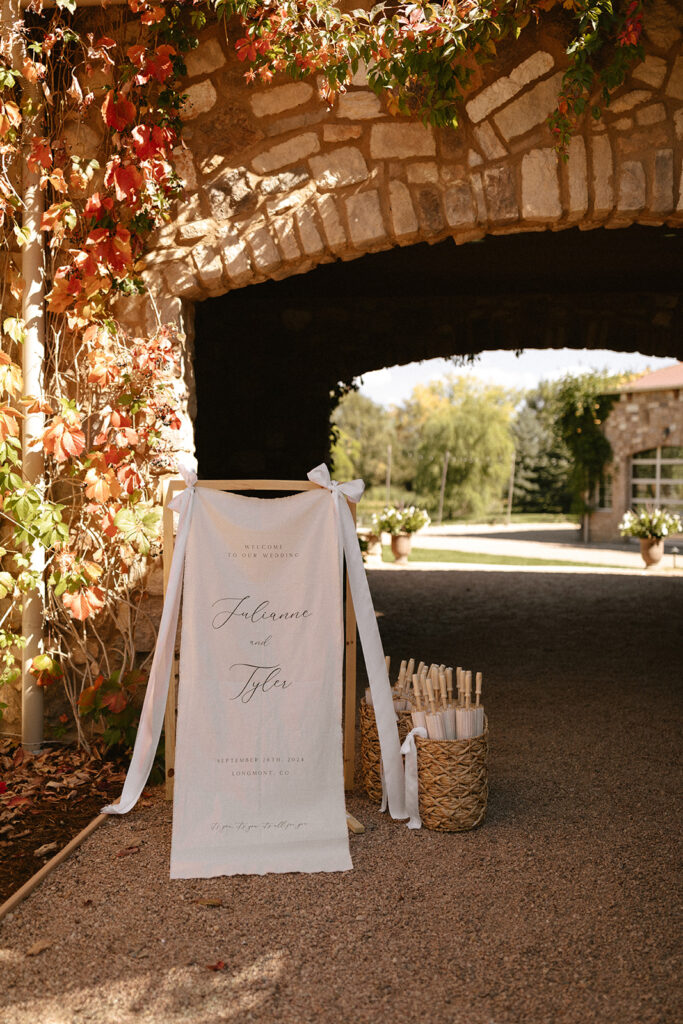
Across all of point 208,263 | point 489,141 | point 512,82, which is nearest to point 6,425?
point 208,263

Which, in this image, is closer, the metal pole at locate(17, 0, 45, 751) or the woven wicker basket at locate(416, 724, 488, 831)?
the woven wicker basket at locate(416, 724, 488, 831)

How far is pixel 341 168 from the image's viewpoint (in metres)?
3.24

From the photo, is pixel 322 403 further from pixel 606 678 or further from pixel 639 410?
pixel 639 410

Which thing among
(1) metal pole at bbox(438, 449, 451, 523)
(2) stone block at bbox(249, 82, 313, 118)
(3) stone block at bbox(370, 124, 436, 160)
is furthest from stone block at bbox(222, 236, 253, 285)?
(1) metal pole at bbox(438, 449, 451, 523)

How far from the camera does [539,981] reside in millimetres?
1917

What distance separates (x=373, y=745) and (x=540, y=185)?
222 centimetres

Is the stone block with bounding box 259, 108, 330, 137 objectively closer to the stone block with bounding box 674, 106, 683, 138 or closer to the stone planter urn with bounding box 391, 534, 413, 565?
the stone block with bounding box 674, 106, 683, 138

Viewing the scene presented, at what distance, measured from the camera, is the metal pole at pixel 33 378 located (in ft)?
10.6

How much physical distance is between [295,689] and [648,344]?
546 cm

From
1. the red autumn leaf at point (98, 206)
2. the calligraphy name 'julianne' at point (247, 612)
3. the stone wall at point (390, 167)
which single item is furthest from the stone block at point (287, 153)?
the calligraphy name 'julianne' at point (247, 612)

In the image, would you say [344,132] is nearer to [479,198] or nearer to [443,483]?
[479,198]

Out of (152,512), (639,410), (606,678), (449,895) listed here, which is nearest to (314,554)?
(152,512)

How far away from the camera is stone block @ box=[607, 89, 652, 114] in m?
3.16

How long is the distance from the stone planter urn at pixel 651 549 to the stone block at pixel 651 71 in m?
9.67
